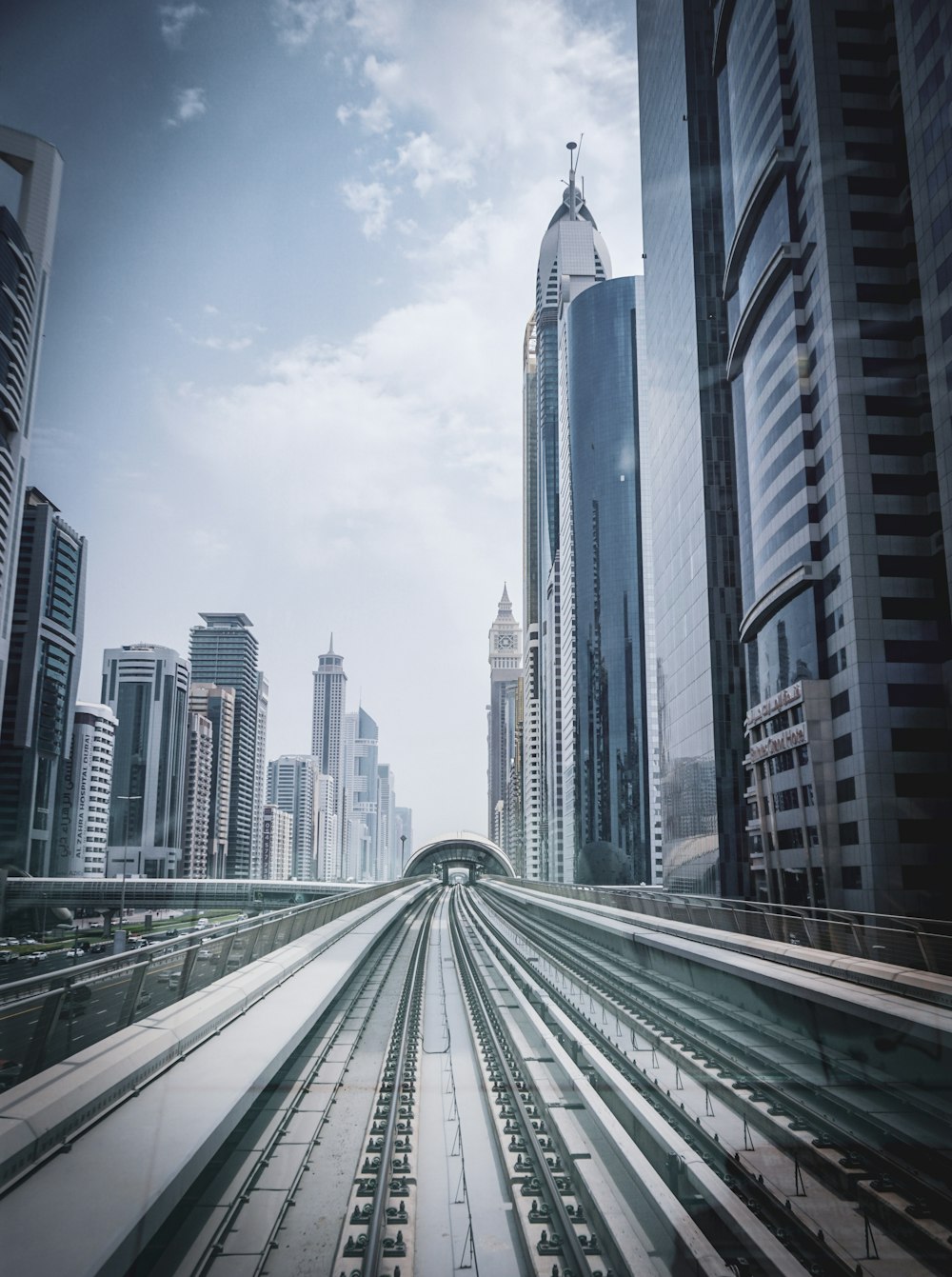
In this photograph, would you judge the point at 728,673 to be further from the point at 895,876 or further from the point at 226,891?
the point at 226,891

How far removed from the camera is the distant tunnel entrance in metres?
97.8

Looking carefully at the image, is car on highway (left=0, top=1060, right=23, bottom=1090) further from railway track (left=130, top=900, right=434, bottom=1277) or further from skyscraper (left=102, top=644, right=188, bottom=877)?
skyscraper (left=102, top=644, right=188, bottom=877)

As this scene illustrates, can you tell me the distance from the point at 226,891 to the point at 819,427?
73.2 feet

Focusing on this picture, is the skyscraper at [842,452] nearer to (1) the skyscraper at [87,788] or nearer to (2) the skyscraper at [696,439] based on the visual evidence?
(2) the skyscraper at [696,439]

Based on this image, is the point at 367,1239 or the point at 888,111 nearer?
the point at 367,1239

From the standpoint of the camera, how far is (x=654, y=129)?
141 ft

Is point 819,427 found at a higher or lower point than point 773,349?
lower

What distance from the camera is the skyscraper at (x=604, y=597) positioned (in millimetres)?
88688

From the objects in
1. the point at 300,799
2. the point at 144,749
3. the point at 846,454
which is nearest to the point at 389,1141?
the point at 144,749

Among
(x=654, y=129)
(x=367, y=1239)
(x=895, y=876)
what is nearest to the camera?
(x=367, y=1239)

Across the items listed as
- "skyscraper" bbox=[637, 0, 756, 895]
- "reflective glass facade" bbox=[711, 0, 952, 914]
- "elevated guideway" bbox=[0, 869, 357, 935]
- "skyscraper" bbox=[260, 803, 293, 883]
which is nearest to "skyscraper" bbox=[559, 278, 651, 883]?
"skyscraper" bbox=[637, 0, 756, 895]

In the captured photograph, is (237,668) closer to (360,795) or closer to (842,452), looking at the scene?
(360,795)

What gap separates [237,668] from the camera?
5734mm

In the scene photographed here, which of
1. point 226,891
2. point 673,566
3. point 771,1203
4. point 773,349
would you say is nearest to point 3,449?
point 771,1203
